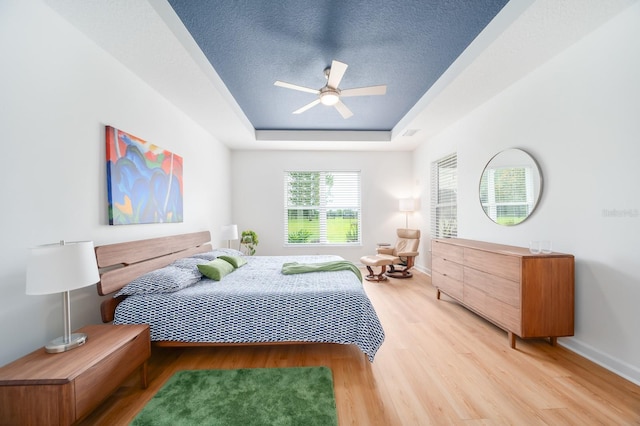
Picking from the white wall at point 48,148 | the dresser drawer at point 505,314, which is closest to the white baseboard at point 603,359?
the dresser drawer at point 505,314

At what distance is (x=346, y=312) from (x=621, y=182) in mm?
2346

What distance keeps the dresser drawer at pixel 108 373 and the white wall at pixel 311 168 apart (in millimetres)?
3860

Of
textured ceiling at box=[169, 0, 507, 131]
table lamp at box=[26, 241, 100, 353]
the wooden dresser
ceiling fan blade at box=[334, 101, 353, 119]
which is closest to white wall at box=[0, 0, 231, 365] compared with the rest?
table lamp at box=[26, 241, 100, 353]

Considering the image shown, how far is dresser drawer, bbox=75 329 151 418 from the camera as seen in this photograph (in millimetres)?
1377

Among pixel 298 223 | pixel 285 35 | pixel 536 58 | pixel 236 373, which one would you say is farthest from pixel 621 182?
pixel 298 223

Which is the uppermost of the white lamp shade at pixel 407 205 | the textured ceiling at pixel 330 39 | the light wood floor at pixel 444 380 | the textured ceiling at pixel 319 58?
the textured ceiling at pixel 330 39

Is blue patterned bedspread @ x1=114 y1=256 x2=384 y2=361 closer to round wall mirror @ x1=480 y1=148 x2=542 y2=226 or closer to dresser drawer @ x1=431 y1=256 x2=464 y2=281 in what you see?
dresser drawer @ x1=431 y1=256 x2=464 y2=281

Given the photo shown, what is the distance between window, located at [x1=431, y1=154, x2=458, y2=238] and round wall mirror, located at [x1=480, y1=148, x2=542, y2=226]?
88cm

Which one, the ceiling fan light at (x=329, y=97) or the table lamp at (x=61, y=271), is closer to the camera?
the table lamp at (x=61, y=271)

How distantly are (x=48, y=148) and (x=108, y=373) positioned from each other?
1525mm

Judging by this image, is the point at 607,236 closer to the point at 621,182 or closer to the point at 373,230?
the point at 621,182

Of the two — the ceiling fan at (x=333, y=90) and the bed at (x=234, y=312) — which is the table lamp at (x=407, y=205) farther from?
the bed at (x=234, y=312)

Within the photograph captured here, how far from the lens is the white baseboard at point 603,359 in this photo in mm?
1923

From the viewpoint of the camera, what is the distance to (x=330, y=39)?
2430 mm
